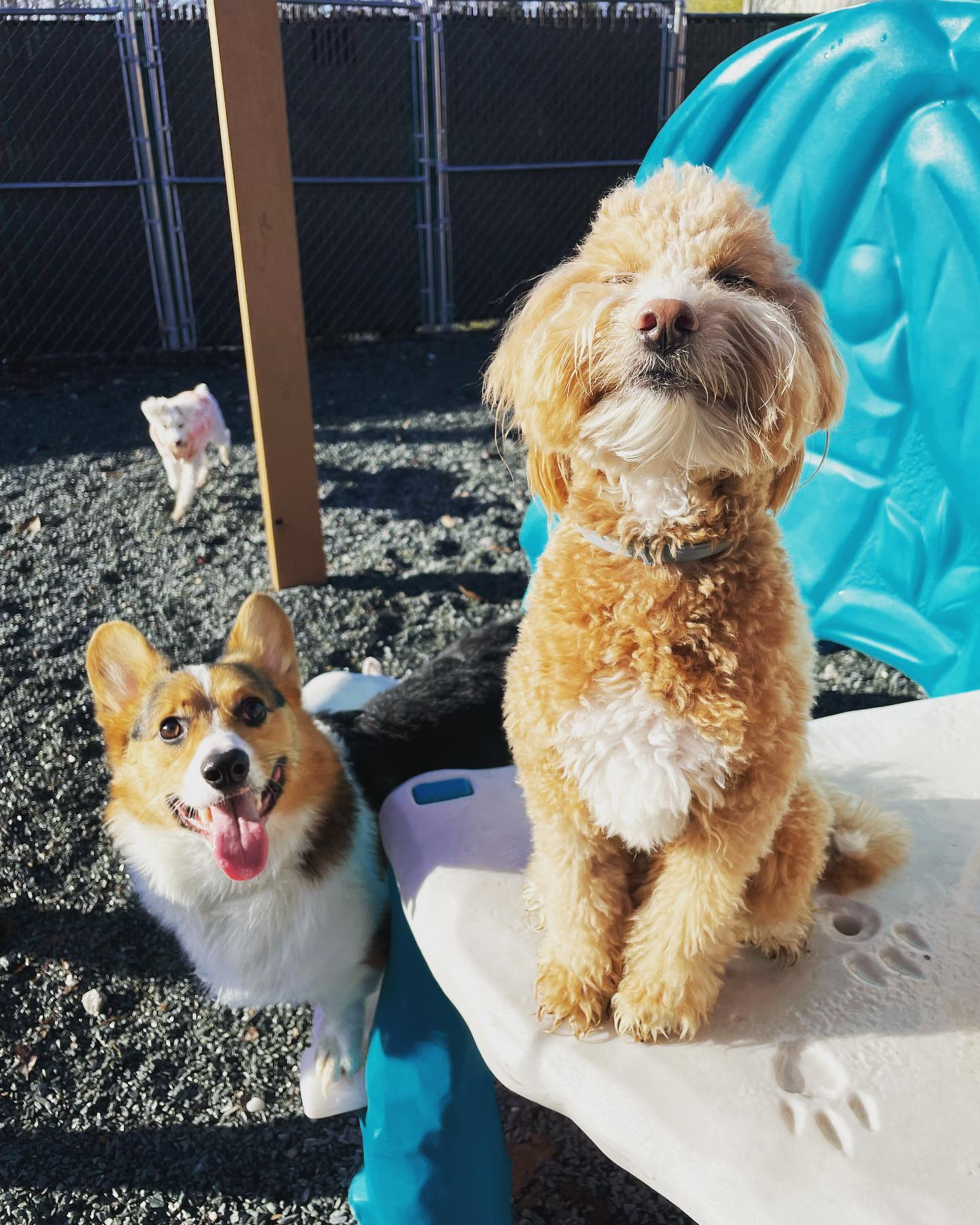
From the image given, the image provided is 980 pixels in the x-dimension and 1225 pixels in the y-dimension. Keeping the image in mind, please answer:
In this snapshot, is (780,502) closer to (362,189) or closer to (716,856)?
(716,856)

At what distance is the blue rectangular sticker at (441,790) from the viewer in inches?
89.8

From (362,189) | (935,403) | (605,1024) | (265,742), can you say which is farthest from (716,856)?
(362,189)

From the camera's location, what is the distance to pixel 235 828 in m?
2.12

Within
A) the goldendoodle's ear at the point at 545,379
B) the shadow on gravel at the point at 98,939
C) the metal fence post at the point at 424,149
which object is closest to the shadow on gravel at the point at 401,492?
the shadow on gravel at the point at 98,939

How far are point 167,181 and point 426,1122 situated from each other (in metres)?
9.13

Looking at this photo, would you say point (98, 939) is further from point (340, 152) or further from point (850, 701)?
point (340, 152)

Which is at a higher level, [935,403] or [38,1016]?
[935,403]

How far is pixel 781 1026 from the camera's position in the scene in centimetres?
165

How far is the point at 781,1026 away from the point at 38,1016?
7.27ft

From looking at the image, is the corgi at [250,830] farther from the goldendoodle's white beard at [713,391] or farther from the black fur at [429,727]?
the goldendoodle's white beard at [713,391]

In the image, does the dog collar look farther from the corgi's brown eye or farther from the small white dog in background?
the small white dog in background

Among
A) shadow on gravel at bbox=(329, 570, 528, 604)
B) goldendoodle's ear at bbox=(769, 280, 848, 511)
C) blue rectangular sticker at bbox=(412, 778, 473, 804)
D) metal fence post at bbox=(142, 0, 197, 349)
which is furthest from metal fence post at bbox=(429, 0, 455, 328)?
goldendoodle's ear at bbox=(769, 280, 848, 511)

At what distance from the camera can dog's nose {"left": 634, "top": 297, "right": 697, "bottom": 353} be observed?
1.36m

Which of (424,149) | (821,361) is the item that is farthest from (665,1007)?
(424,149)
